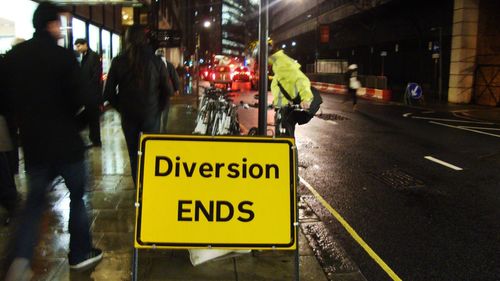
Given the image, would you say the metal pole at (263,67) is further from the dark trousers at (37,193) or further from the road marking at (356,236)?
the dark trousers at (37,193)

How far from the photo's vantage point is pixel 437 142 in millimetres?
12336

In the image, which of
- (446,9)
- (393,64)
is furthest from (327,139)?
(393,64)

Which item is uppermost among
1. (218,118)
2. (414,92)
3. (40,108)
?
(40,108)

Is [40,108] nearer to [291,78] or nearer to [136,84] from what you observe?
[136,84]

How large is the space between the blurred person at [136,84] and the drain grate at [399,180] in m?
3.89

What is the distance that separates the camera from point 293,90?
763cm

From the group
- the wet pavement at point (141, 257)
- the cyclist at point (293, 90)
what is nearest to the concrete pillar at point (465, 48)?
the cyclist at point (293, 90)

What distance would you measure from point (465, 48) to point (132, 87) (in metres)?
22.2

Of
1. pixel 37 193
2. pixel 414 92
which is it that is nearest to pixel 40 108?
pixel 37 193

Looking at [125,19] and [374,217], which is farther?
[125,19]

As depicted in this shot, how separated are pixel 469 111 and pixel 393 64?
2163 centimetres

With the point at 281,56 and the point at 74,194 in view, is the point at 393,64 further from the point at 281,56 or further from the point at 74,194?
the point at 74,194

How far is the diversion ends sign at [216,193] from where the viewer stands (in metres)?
3.58

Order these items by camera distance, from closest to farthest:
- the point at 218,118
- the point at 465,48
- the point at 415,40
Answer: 1. the point at 218,118
2. the point at 465,48
3. the point at 415,40
